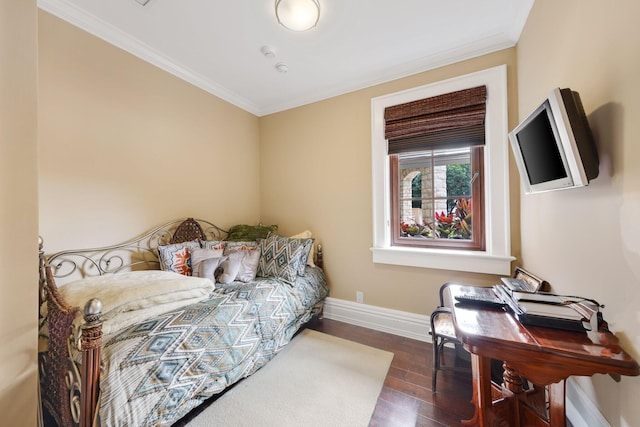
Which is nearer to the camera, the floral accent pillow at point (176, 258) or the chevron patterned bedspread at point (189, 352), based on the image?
the chevron patterned bedspread at point (189, 352)

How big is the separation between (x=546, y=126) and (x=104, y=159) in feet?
9.39

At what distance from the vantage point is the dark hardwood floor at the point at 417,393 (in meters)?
1.39

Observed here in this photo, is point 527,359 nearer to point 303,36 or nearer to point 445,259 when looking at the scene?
point 445,259

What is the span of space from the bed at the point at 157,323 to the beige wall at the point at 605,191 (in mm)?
1814

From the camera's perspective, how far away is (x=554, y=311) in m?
0.95

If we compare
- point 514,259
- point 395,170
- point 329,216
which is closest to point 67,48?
point 329,216

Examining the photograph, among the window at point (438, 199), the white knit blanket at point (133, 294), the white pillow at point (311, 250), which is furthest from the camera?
the white pillow at point (311, 250)

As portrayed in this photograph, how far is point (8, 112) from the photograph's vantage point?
0.97 m

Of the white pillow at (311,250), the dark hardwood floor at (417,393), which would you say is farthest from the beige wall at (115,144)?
the dark hardwood floor at (417,393)

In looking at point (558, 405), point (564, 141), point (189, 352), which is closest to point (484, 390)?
point (558, 405)

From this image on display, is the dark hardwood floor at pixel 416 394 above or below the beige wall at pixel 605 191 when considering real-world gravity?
below

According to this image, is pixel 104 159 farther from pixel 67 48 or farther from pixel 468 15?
pixel 468 15

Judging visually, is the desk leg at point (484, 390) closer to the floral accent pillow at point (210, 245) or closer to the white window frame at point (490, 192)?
the white window frame at point (490, 192)

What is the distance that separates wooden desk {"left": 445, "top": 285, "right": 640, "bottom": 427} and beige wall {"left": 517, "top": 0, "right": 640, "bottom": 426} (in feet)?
0.38
